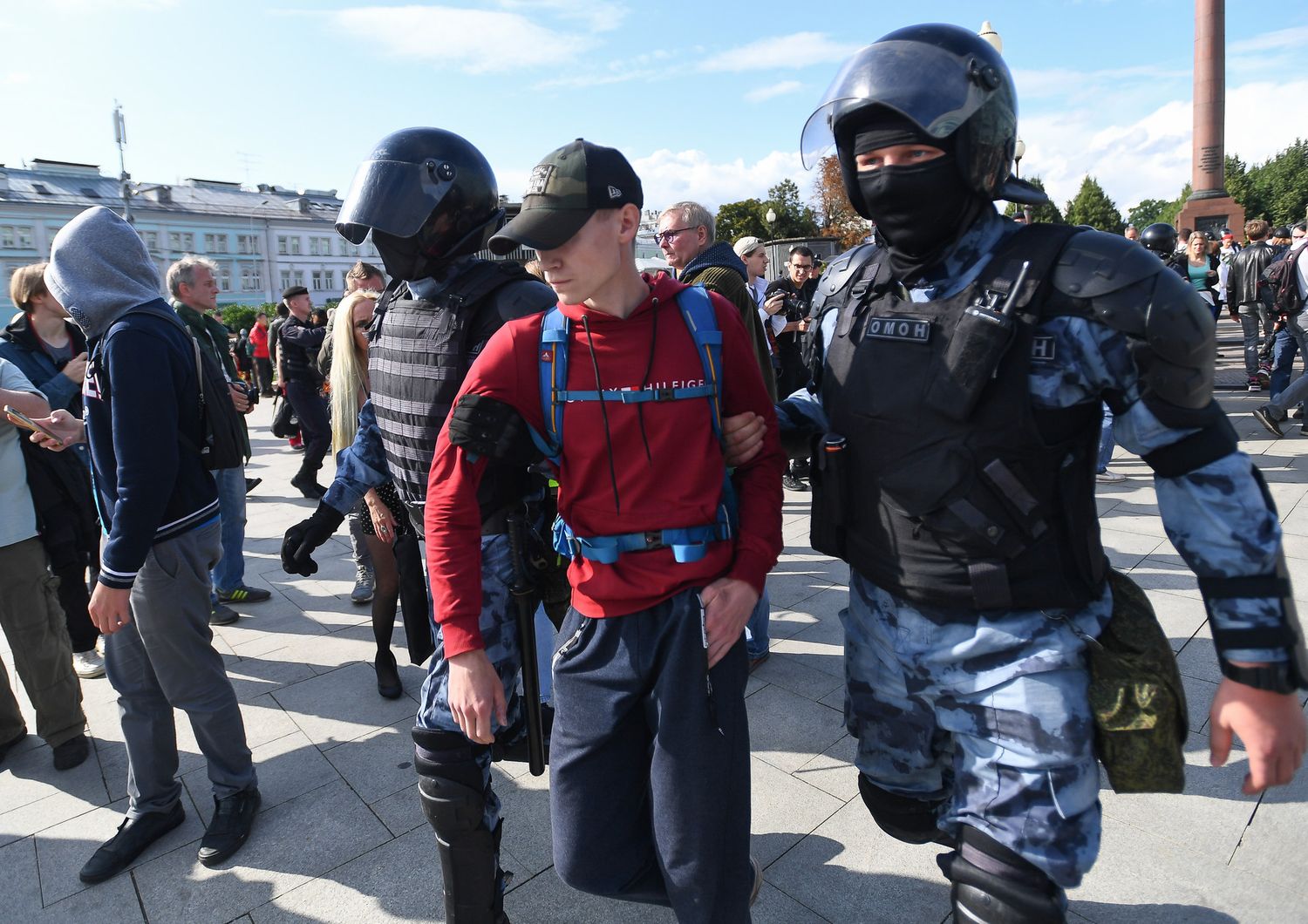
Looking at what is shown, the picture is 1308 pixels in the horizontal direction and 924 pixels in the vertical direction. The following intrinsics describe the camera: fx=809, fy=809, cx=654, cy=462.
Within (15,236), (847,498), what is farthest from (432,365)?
(15,236)

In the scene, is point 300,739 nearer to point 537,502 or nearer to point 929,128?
point 537,502

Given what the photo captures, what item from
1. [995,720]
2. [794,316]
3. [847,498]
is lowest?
[995,720]

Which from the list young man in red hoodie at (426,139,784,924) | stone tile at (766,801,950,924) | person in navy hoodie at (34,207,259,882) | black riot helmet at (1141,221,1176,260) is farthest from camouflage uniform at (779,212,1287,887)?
black riot helmet at (1141,221,1176,260)

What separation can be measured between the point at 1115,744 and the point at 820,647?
99.5 inches

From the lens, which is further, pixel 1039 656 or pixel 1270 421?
pixel 1270 421

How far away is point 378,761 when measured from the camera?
3.19 meters

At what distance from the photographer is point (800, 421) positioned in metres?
2.00

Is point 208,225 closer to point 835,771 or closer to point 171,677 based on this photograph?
point 171,677

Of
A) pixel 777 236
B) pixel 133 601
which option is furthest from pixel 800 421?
pixel 777 236

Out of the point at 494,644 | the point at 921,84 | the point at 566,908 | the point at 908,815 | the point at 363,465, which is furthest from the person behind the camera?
the point at 363,465

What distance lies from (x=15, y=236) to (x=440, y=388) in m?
62.0

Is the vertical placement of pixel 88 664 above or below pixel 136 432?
below

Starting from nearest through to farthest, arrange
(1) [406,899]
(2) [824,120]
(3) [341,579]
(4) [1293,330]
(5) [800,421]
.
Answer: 1. (2) [824,120]
2. (5) [800,421]
3. (1) [406,899]
4. (3) [341,579]
5. (4) [1293,330]

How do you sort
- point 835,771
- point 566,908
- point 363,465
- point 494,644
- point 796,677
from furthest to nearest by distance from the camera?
point 796,677 < point 835,771 < point 363,465 < point 566,908 < point 494,644
